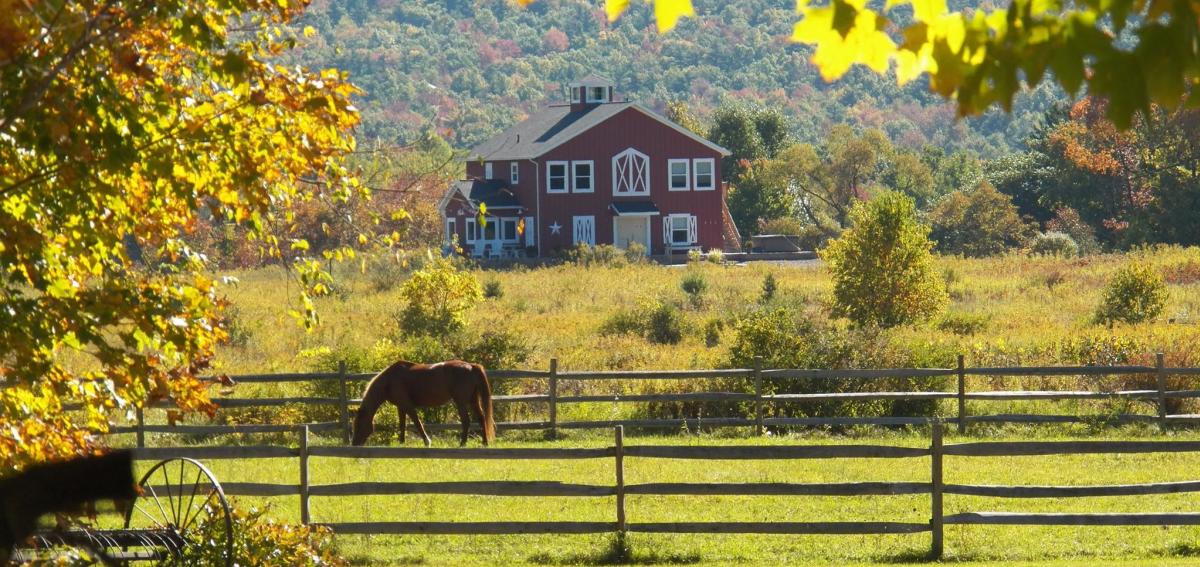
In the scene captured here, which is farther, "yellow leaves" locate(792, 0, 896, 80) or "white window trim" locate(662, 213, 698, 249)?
"white window trim" locate(662, 213, 698, 249)

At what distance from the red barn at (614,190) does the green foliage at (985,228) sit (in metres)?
13.1

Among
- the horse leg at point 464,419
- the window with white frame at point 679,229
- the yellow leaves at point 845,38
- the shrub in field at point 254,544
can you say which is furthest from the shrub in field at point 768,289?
the yellow leaves at point 845,38

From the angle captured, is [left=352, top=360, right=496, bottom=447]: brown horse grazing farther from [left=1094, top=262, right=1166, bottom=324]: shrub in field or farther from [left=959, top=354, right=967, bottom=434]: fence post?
[left=1094, top=262, right=1166, bottom=324]: shrub in field

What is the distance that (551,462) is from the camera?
17828 mm

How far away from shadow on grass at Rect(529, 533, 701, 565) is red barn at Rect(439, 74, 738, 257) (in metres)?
49.3

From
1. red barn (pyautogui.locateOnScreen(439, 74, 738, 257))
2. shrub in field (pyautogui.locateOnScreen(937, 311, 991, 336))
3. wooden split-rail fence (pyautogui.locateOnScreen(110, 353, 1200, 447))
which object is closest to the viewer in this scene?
wooden split-rail fence (pyautogui.locateOnScreen(110, 353, 1200, 447))

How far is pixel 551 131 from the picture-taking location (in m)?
64.8

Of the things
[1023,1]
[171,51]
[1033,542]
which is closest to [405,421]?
[1033,542]

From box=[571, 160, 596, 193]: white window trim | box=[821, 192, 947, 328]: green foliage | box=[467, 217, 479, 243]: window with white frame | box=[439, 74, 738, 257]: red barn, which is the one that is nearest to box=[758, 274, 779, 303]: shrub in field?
box=[821, 192, 947, 328]: green foliage

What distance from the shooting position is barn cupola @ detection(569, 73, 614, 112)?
219 feet

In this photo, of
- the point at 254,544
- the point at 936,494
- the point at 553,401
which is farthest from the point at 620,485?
the point at 553,401

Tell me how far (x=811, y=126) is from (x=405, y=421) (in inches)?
6871

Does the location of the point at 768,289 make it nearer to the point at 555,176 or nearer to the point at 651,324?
Result: the point at 651,324

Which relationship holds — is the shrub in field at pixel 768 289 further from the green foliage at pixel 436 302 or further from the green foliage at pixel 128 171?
the green foliage at pixel 128 171
